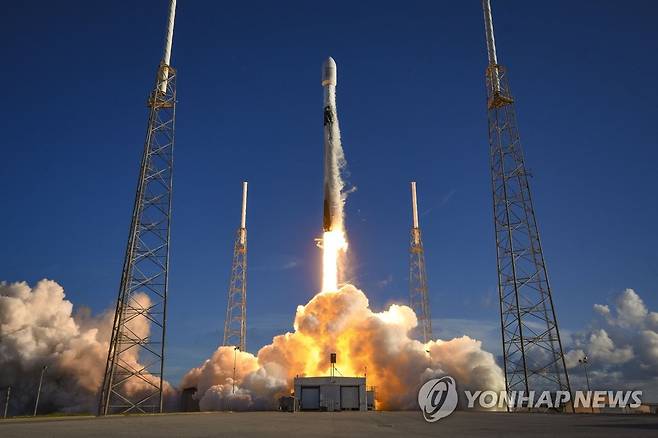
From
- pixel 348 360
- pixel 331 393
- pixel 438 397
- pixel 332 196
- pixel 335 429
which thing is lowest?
pixel 335 429

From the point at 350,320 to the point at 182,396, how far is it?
79.7 feet

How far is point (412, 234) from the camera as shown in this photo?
7100 cm

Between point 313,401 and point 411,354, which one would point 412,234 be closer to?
point 411,354

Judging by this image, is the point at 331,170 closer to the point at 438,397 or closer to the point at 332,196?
the point at 332,196

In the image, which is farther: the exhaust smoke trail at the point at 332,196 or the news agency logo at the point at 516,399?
the exhaust smoke trail at the point at 332,196

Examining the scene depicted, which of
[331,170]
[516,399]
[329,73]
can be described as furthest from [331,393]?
[329,73]

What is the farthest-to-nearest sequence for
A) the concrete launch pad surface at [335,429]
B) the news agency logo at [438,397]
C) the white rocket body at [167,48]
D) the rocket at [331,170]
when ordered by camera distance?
the rocket at [331,170] < the white rocket body at [167,48] < the news agency logo at [438,397] < the concrete launch pad surface at [335,429]

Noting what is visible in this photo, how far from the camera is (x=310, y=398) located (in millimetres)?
57906

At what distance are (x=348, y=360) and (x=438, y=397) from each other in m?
20.5

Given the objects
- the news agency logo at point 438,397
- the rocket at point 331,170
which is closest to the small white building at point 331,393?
the news agency logo at point 438,397

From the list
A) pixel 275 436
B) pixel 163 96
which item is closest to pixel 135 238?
pixel 163 96

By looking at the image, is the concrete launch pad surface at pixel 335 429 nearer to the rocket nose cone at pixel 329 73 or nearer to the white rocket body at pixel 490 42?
the white rocket body at pixel 490 42

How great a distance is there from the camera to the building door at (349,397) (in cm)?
5706

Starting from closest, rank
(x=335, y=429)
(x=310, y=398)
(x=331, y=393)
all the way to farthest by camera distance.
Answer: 1. (x=335, y=429)
2. (x=331, y=393)
3. (x=310, y=398)
